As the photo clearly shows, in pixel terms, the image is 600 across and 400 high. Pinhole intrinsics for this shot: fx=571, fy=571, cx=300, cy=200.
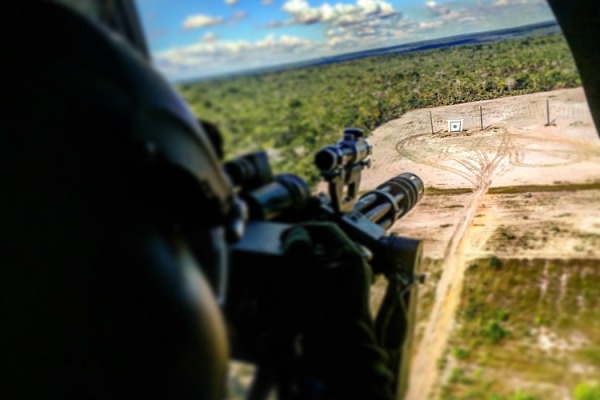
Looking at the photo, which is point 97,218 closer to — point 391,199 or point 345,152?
point 345,152

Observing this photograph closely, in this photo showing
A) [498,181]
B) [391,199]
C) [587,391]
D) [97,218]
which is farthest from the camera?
[391,199]

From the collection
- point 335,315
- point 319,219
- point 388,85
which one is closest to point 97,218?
point 335,315

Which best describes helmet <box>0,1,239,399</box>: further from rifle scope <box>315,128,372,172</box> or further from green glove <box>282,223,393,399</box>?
rifle scope <box>315,128,372,172</box>

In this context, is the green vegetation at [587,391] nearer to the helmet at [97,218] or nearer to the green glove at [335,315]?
the green glove at [335,315]

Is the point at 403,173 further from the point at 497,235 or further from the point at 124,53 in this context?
the point at 124,53

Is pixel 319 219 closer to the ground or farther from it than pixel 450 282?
farther from it

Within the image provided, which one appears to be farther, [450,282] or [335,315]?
[450,282]

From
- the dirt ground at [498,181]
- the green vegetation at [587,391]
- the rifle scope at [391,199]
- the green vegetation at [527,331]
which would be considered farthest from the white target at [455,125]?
the green vegetation at [587,391]
